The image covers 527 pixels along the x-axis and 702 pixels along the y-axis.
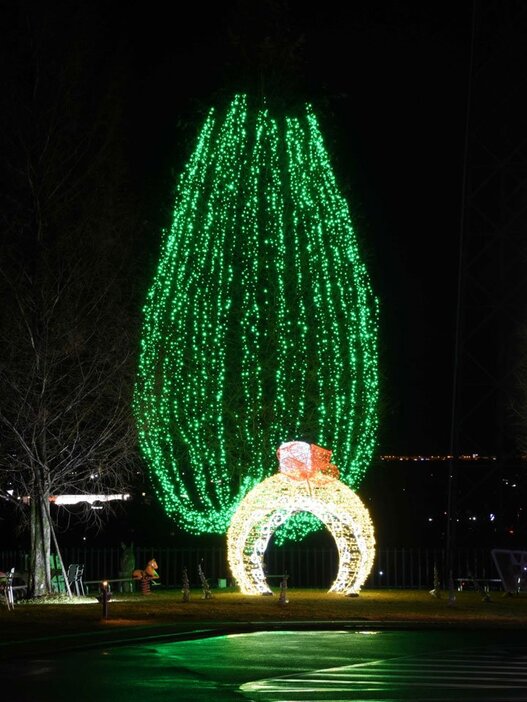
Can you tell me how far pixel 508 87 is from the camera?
3322cm

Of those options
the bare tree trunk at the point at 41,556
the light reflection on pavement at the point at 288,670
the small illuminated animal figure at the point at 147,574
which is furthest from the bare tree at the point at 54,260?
the light reflection on pavement at the point at 288,670

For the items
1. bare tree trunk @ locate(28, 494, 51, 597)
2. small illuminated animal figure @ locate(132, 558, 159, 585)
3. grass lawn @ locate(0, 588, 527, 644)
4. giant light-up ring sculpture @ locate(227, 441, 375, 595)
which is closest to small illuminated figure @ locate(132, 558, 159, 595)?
small illuminated animal figure @ locate(132, 558, 159, 585)

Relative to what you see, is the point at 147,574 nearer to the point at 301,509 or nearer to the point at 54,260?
the point at 301,509

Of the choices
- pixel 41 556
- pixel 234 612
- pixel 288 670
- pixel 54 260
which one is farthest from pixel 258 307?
pixel 288 670

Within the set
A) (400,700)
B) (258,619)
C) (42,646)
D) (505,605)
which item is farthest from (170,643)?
(505,605)

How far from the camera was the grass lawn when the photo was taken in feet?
69.9

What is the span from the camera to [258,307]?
32.8 meters

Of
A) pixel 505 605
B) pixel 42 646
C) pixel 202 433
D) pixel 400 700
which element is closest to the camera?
pixel 400 700

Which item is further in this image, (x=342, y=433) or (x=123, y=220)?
(x=342, y=433)

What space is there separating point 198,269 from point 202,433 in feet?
13.6

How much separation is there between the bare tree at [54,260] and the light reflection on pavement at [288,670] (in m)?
9.53

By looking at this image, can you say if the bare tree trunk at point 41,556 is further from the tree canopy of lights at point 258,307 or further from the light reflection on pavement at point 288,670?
the light reflection on pavement at point 288,670

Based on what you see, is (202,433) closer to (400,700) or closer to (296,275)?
(296,275)

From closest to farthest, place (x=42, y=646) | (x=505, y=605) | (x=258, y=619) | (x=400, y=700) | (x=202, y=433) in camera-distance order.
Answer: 1. (x=400, y=700)
2. (x=42, y=646)
3. (x=258, y=619)
4. (x=505, y=605)
5. (x=202, y=433)
